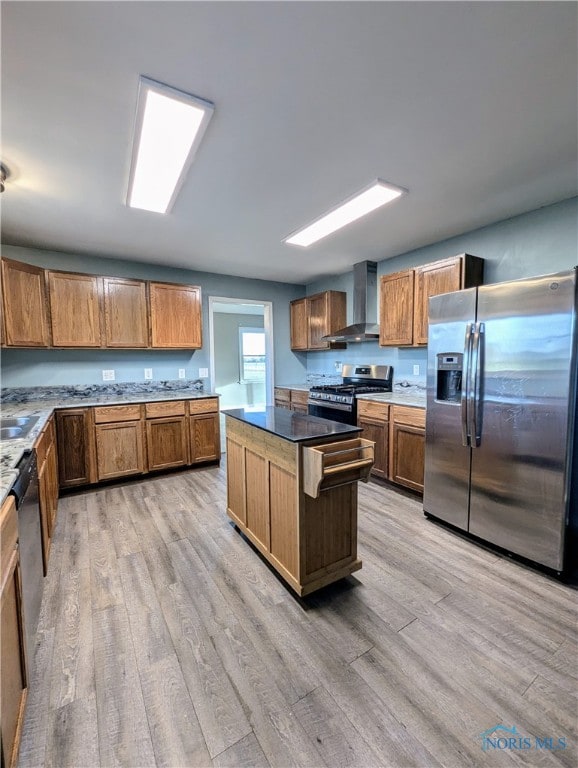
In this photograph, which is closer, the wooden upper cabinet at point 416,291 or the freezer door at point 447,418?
the freezer door at point 447,418

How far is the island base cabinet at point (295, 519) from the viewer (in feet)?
5.99

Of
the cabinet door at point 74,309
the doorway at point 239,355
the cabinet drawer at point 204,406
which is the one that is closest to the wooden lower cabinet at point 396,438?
the cabinet drawer at point 204,406

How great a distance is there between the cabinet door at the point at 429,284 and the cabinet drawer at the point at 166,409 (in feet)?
8.83

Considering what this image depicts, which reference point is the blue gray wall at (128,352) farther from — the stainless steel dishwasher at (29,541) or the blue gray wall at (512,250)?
the stainless steel dishwasher at (29,541)

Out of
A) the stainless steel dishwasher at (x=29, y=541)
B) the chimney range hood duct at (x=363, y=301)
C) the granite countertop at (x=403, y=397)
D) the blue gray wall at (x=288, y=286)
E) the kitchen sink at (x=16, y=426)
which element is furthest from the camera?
the chimney range hood duct at (x=363, y=301)

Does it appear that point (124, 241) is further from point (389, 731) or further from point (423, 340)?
point (389, 731)

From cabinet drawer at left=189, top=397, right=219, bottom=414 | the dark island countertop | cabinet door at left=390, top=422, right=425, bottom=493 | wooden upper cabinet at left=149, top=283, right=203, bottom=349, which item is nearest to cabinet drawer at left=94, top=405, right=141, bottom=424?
cabinet drawer at left=189, top=397, right=219, bottom=414

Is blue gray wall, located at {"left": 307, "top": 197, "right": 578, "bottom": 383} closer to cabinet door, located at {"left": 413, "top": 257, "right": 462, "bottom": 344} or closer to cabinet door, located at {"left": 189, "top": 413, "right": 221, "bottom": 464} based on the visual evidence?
cabinet door, located at {"left": 413, "top": 257, "right": 462, "bottom": 344}

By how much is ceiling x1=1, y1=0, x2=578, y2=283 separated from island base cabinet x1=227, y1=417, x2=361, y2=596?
5.60 ft

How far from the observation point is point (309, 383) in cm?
563

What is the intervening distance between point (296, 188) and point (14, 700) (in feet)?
9.67

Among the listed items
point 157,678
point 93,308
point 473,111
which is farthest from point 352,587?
point 93,308

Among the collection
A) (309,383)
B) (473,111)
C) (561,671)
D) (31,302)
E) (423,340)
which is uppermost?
(473,111)

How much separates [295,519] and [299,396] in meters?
3.06
